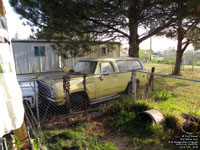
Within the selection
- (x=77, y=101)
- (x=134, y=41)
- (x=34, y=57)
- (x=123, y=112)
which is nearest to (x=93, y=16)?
(x=134, y=41)

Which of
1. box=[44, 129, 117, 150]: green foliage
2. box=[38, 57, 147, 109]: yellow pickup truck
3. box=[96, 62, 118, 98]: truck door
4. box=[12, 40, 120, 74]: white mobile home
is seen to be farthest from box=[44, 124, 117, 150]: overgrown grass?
box=[12, 40, 120, 74]: white mobile home

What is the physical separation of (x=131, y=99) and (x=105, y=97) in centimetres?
97

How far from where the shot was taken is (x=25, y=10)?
20.3ft

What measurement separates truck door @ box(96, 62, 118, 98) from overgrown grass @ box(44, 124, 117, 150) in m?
1.60

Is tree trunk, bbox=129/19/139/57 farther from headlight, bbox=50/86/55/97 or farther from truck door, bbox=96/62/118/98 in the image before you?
headlight, bbox=50/86/55/97

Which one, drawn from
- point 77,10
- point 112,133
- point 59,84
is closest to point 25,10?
point 77,10

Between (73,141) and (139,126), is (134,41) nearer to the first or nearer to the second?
(139,126)

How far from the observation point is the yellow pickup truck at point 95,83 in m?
3.67

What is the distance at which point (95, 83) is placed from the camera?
4.36 metres

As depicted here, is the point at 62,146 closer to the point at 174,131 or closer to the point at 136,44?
the point at 174,131

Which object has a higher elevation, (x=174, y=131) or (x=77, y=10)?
(x=77, y=10)

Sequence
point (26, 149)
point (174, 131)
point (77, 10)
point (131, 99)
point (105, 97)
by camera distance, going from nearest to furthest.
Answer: point (26, 149) → point (174, 131) → point (131, 99) → point (105, 97) → point (77, 10)

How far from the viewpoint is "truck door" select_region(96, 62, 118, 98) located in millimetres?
4469

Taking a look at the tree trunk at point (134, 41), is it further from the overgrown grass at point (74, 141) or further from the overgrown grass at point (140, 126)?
the overgrown grass at point (74, 141)
